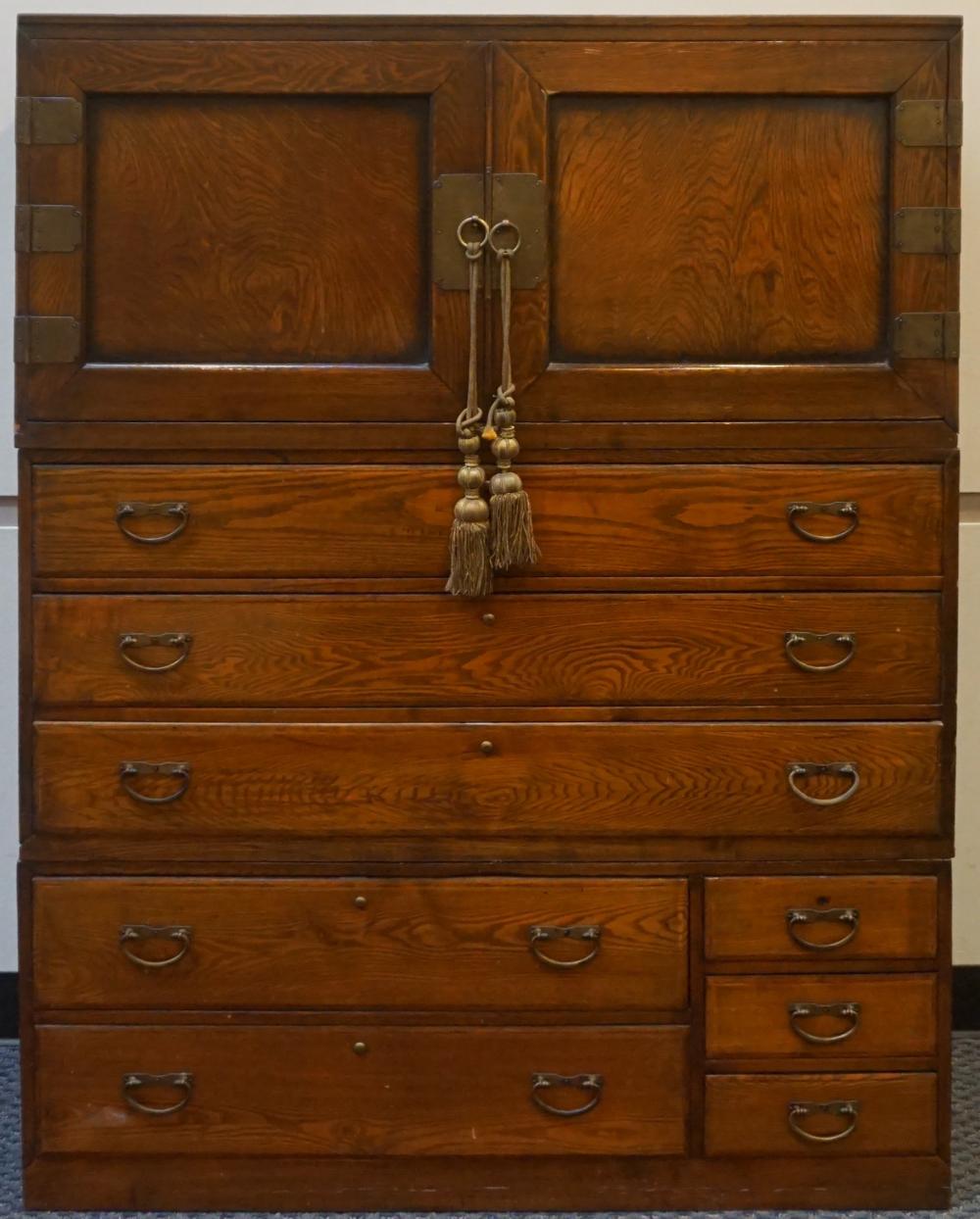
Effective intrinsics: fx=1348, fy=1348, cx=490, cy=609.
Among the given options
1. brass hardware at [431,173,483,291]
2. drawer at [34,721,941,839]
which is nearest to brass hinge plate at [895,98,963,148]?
brass hardware at [431,173,483,291]

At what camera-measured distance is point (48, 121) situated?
211cm

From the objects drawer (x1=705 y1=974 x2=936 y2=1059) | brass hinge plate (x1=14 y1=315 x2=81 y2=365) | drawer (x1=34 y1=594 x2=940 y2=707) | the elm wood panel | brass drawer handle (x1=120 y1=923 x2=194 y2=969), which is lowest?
drawer (x1=705 y1=974 x2=936 y2=1059)

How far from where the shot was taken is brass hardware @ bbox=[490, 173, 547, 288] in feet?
6.94

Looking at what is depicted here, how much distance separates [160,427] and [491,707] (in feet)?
2.28

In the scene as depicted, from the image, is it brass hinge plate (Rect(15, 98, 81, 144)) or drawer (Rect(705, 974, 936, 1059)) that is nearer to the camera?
brass hinge plate (Rect(15, 98, 81, 144))

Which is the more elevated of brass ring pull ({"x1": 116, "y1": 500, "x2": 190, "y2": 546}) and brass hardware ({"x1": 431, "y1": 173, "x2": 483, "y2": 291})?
brass hardware ({"x1": 431, "y1": 173, "x2": 483, "y2": 291})

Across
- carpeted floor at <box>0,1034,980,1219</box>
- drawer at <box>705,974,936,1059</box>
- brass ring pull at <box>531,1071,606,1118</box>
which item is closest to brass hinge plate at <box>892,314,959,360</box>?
drawer at <box>705,974,936,1059</box>

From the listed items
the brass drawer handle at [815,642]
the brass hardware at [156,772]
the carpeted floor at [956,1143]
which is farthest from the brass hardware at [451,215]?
the carpeted floor at [956,1143]

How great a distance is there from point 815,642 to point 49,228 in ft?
4.54

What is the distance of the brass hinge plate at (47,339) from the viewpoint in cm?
213

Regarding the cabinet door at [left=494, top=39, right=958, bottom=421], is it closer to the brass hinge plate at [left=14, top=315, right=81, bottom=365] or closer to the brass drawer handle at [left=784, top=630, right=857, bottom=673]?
the brass drawer handle at [left=784, top=630, right=857, bottom=673]

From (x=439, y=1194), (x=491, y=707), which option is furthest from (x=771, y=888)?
(x=439, y=1194)

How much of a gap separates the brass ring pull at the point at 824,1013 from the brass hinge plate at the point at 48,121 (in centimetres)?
181

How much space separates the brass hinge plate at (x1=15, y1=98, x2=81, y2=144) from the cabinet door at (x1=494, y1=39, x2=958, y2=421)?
0.71m
